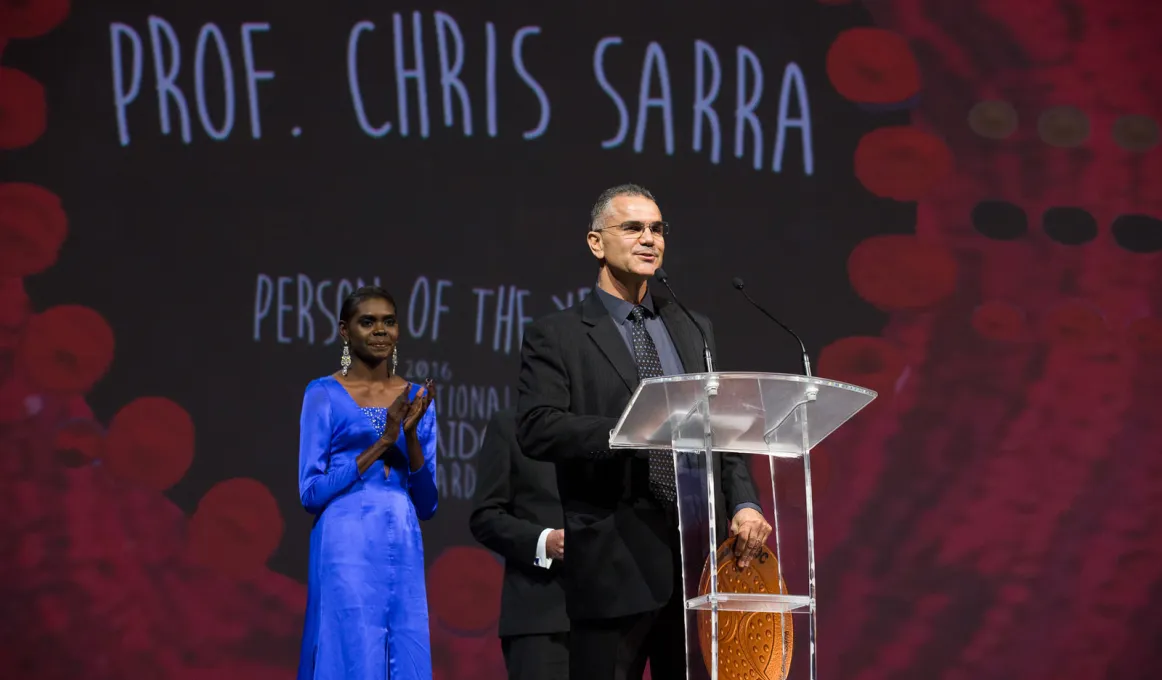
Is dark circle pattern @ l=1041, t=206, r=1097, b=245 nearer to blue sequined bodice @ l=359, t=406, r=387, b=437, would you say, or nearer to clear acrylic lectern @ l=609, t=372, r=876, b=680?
blue sequined bodice @ l=359, t=406, r=387, b=437

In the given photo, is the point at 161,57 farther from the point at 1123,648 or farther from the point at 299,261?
the point at 1123,648

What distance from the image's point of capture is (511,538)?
3816 mm

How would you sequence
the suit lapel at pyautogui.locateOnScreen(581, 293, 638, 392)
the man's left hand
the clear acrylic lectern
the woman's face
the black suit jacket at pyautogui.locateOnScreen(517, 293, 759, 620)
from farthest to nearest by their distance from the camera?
1. the woman's face
2. the suit lapel at pyautogui.locateOnScreen(581, 293, 638, 392)
3. the black suit jacket at pyautogui.locateOnScreen(517, 293, 759, 620)
4. the man's left hand
5. the clear acrylic lectern

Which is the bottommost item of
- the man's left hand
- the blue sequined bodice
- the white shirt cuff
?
the white shirt cuff

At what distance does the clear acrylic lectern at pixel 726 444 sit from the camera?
226 cm

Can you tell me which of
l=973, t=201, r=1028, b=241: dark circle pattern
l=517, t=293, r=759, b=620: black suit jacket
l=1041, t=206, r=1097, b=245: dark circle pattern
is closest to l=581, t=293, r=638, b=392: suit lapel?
l=517, t=293, r=759, b=620: black suit jacket

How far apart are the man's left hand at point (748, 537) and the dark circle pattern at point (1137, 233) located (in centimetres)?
355

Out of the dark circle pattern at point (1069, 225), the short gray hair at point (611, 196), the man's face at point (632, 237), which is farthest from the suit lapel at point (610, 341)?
the dark circle pattern at point (1069, 225)

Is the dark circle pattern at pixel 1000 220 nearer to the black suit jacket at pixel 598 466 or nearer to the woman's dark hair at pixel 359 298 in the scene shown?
the woman's dark hair at pixel 359 298

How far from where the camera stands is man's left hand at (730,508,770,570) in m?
2.38

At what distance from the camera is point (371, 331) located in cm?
367

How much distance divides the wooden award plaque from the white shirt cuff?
4.50 ft

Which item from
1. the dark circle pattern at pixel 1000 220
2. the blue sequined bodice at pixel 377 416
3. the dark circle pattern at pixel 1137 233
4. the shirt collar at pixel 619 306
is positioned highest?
the dark circle pattern at pixel 1000 220

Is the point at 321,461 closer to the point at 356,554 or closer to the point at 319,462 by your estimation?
the point at 319,462
